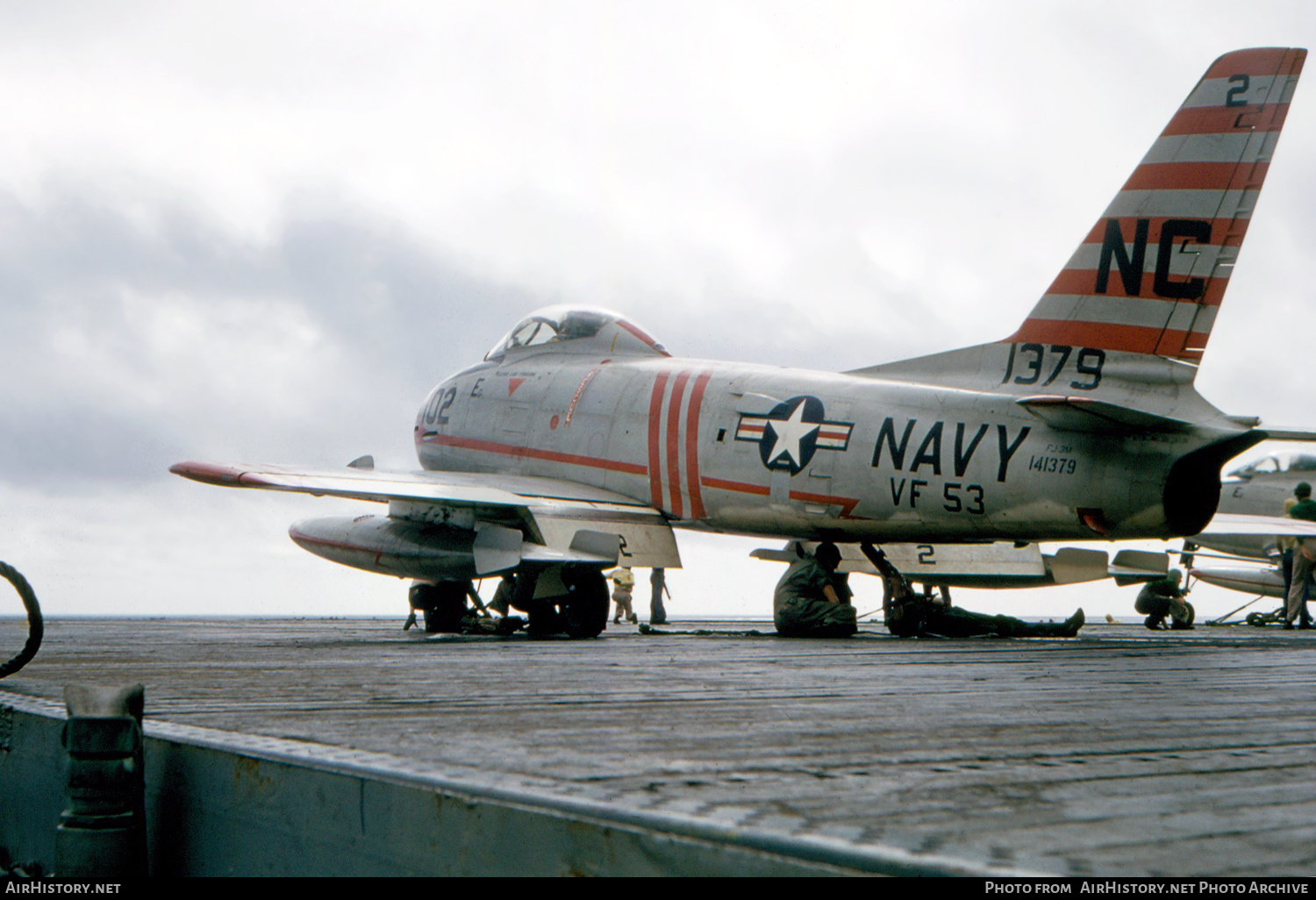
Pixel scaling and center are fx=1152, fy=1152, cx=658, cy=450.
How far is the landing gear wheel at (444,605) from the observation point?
14.1m

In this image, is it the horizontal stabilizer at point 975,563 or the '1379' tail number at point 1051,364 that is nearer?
the '1379' tail number at point 1051,364

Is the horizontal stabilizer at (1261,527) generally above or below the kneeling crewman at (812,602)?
above

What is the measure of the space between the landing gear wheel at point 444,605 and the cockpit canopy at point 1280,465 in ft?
52.7

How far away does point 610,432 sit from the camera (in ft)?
43.7

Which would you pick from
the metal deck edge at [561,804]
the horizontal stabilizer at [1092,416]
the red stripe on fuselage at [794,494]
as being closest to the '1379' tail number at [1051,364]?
the horizontal stabilizer at [1092,416]

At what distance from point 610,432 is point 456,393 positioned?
117 inches

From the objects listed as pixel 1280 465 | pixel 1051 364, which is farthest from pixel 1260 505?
pixel 1051 364

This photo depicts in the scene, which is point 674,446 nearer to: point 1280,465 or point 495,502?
point 495,502

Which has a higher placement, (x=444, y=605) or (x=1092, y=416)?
(x=1092, y=416)

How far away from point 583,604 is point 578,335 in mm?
4260

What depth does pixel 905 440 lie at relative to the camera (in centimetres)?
1061

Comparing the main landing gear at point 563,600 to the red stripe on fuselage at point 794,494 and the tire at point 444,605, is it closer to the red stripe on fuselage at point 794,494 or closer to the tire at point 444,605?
the red stripe on fuselage at point 794,494

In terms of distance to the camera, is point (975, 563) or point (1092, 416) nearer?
point (1092, 416)

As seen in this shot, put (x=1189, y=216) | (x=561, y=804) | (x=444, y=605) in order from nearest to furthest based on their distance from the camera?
(x=561, y=804) → (x=1189, y=216) → (x=444, y=605)
